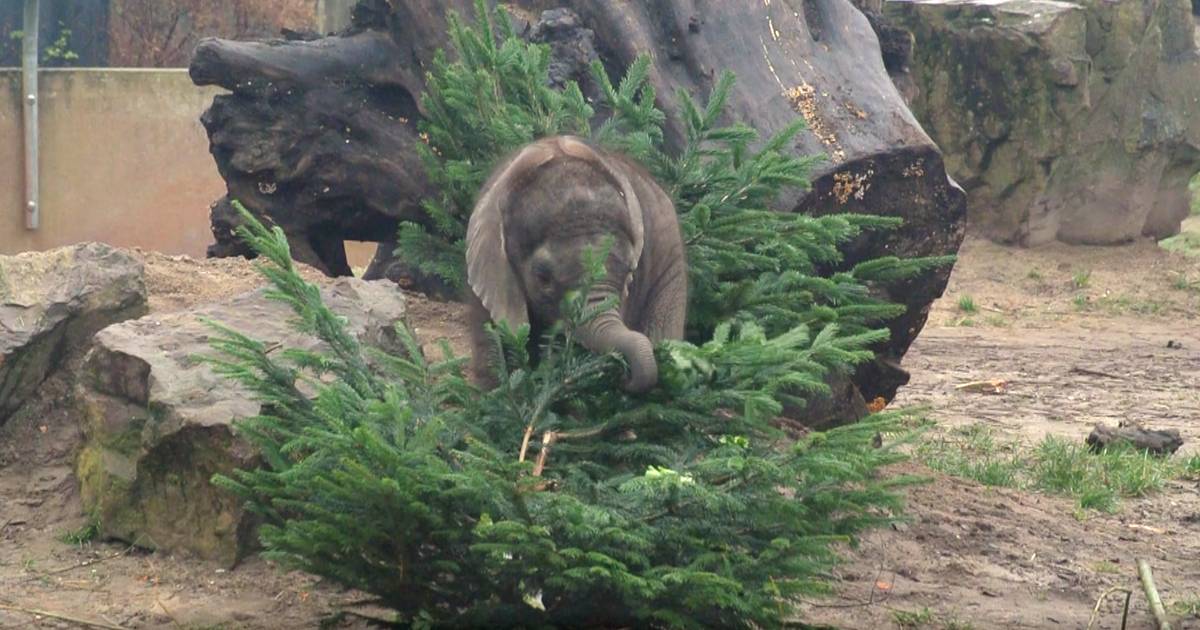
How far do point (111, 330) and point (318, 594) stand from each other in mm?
1501

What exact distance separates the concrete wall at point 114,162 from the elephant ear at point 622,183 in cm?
840

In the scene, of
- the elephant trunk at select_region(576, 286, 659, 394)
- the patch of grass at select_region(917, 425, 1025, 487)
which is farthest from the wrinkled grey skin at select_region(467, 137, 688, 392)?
the patch of grass at select_region(917, 425, 1025, 487)

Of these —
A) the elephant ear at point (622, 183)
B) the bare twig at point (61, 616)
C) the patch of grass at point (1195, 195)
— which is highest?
the elephant ear at point (622, 183)

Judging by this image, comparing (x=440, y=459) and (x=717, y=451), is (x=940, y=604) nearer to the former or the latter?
(x=717, y=451)

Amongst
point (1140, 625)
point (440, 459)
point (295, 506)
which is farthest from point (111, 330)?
point (1140, 625)

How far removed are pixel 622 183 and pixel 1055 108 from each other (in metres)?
9.92

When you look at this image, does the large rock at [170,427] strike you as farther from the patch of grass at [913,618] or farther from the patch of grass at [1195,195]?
the patch of grass at [1195,195]

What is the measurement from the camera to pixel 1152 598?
17.1 ft

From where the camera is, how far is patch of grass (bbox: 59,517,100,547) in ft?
19.1

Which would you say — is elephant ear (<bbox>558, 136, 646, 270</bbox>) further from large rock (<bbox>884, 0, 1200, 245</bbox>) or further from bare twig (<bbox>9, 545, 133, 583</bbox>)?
large rock (<bbox>884, 0, 1200, 245</bbox>)

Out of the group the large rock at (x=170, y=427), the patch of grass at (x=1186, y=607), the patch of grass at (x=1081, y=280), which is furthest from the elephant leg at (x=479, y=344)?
the patch of grass at (x=1081, y=280)

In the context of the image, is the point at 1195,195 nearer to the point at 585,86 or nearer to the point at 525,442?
the point at 585,86

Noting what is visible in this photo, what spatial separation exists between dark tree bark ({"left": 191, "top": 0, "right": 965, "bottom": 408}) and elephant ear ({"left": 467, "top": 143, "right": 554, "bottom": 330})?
5.25 feet

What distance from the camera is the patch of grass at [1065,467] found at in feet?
24.3
